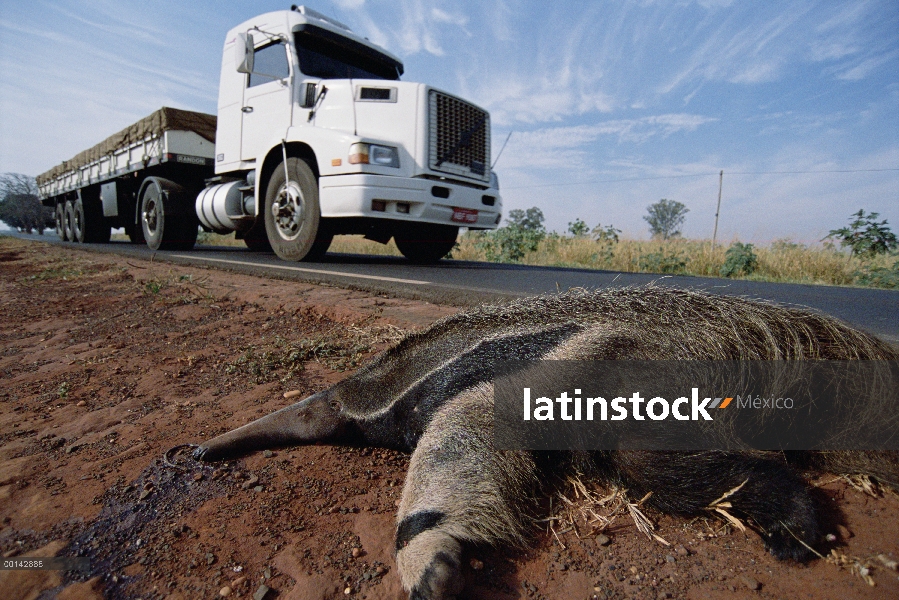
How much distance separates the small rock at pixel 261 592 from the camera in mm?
1310

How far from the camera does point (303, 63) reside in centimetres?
702

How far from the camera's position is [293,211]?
23.5ft

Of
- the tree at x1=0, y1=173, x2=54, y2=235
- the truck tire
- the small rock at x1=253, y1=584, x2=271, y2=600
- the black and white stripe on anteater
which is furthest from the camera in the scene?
the tree at x1=0, y1=173, x2=54, y2=235

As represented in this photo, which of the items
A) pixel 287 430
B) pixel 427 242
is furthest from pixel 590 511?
pixel 427 242

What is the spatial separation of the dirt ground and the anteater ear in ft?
0.17

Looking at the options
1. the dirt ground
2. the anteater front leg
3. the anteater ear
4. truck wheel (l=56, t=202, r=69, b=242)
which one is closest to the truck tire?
the dirt ground

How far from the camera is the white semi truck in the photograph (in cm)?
639

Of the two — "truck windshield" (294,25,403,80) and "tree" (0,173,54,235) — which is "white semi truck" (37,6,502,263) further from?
"tree" (0,173,54,235)

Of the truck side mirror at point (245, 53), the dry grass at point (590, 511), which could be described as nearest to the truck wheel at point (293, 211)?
the truck side mirror at point (245, 53)

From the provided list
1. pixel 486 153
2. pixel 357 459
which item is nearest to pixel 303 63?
pixel 486 153

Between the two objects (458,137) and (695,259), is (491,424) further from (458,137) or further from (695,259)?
(695,259)

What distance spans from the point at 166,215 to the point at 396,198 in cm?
587

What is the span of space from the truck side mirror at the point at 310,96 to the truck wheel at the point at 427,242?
2274mm

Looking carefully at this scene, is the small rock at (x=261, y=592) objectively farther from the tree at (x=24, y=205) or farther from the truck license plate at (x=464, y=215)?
the tree at (x=24, y=205)
